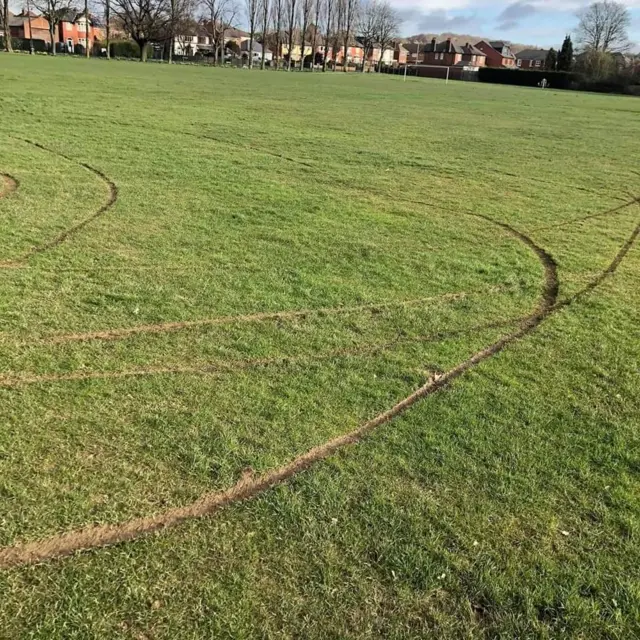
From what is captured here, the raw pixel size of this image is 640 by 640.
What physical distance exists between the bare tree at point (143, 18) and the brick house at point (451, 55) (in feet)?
250

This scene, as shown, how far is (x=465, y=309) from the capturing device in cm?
645

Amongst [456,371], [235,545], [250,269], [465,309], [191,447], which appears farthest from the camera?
[250,269]

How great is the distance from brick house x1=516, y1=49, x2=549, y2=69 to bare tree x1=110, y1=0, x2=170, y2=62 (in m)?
98.0

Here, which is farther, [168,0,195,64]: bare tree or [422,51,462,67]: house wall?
[422,51,462,67]: house wall

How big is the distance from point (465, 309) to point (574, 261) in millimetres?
2785

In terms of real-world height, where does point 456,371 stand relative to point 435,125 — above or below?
below

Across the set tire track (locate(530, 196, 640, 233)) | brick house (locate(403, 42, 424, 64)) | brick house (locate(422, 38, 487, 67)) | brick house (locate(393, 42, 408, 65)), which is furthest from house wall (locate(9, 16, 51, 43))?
tire track (locate(530, 196, 640, 233))

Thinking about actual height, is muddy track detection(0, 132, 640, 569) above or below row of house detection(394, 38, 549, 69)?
below

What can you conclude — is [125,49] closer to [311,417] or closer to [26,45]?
[26,45]

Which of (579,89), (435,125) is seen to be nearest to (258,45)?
(579,89)

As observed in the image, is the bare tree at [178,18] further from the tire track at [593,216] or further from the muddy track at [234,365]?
the muddy track at [234,365]

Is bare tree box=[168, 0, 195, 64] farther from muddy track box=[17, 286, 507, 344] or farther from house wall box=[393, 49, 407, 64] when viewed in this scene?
muddy track box=[17, 286, 507, 344]

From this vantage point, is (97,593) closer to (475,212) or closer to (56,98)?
(475,212)

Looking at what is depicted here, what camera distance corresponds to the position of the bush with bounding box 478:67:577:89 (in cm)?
8341
